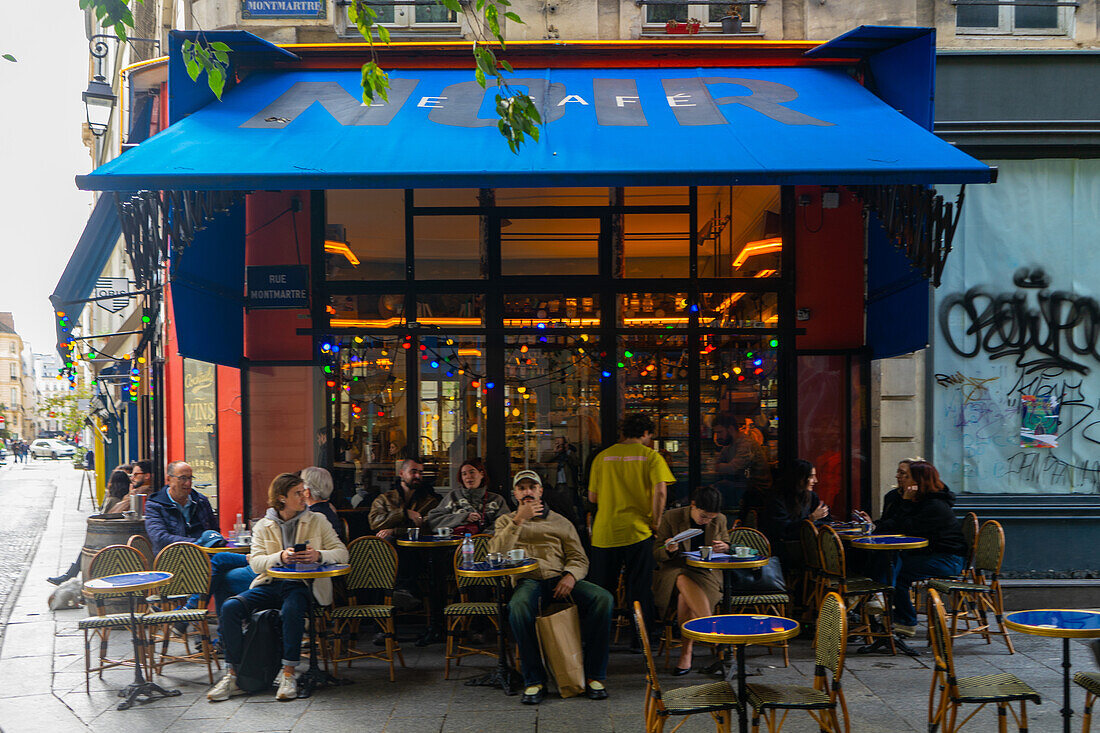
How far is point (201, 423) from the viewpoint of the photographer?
33.7ft

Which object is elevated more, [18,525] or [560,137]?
[560,137]

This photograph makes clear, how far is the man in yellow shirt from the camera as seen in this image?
7539mm

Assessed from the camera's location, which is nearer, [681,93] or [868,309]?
[681,93]

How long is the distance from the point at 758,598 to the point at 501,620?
2157mm

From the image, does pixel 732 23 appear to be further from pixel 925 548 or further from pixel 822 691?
pixel 822 691

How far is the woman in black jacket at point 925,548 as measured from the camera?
7.71m

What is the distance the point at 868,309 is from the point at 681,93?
3116mm

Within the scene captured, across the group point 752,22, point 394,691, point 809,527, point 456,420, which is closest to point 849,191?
point 752,22

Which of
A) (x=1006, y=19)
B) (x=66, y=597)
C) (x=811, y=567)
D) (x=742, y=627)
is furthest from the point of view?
(x=66, y=597)

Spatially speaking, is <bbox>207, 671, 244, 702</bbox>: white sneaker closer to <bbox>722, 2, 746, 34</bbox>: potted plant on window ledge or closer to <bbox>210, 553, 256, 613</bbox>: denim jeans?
<bbox>210, 553, 256, 613</bbox>: denim jeans

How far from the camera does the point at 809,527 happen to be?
26.3 ft

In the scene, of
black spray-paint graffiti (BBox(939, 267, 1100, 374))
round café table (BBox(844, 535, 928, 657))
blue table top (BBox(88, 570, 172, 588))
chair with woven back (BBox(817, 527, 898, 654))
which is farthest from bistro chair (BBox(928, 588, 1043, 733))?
blue table top (BBox(88, 570, 172, 588))

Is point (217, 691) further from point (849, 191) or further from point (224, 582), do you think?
point (849, 191)

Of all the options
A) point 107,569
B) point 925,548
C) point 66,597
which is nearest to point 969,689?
point 925,548
